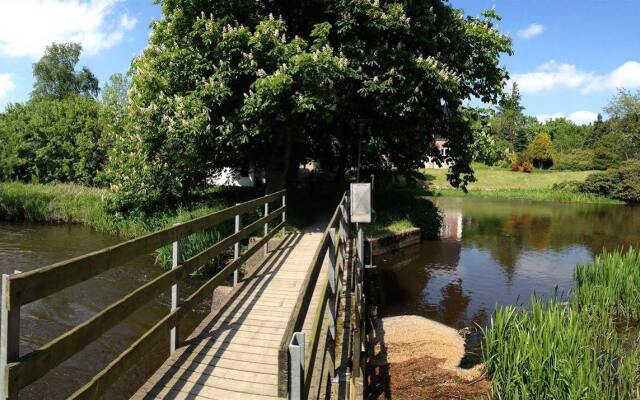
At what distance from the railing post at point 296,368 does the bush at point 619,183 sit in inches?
1932

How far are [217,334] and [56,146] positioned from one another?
87.4 feet

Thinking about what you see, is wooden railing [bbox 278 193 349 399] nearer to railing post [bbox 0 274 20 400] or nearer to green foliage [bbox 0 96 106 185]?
railing post [bbox 0 274 20 400]

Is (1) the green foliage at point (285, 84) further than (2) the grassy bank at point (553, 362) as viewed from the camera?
Yes

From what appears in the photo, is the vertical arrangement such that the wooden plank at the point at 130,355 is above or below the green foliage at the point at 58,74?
below

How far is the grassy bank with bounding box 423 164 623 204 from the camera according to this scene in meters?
44.8

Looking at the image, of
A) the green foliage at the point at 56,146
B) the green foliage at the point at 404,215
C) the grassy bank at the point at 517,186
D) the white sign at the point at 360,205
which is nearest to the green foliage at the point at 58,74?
the green foliage at the point at 56,146

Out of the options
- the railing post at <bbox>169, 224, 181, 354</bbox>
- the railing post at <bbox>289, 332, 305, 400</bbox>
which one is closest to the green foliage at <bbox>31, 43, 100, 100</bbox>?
the railing post at <bbox>169, 224, 181, 354</bbox>

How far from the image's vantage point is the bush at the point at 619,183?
43.2 meters

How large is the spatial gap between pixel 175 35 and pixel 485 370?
11.9m

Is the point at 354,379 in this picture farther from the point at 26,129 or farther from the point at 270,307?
the point at 26,129

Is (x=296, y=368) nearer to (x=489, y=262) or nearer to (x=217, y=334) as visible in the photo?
(x=217, y=334)

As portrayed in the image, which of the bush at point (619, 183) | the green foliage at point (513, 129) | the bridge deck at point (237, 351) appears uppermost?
the green foliage at point (513, 129)

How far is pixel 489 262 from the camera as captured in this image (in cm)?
1648

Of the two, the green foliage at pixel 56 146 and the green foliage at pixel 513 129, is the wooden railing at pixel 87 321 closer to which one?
the green foliage at pixel 56 146
